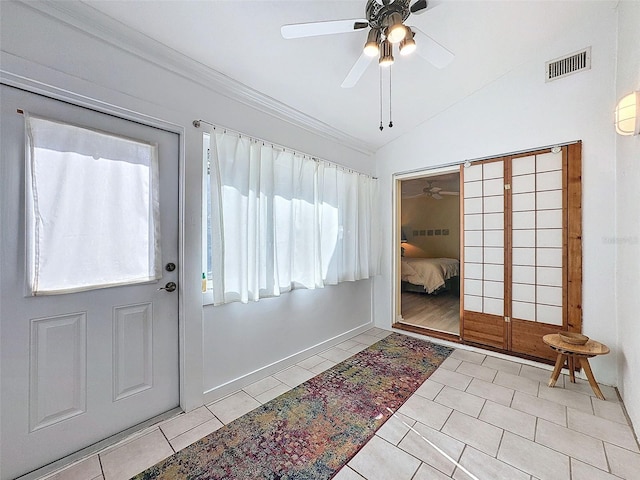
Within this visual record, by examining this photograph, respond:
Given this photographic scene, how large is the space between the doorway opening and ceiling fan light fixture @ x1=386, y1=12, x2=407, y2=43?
2305 mm

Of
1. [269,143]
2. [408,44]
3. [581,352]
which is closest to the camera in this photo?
[408,44]

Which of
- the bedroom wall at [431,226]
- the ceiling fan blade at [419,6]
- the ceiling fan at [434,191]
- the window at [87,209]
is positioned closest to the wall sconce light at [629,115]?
the ceiling fan blade at [419,6]

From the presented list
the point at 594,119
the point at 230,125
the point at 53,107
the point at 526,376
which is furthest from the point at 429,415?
the point at 53,107

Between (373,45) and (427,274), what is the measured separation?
175 inches

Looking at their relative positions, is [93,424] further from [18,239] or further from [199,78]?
[199,78]

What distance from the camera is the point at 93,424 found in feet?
5.40

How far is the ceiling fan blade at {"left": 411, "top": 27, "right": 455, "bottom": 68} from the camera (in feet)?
5.09

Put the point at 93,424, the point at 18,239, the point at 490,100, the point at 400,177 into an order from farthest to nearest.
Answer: the point at 400,177, the point at 490,100, the point at 93,424, the point at 18,239

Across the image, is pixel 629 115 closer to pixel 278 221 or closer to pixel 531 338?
pixel 531 338

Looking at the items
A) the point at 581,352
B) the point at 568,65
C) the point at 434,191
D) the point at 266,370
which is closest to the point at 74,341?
the point at 266,370

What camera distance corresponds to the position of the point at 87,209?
1.60 metres

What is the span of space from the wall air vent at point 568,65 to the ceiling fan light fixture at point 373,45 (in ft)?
7.36

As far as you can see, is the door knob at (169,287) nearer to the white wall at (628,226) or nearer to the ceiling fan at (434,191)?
the white wall at (628,226)

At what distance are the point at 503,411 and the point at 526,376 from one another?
75 centimetres
